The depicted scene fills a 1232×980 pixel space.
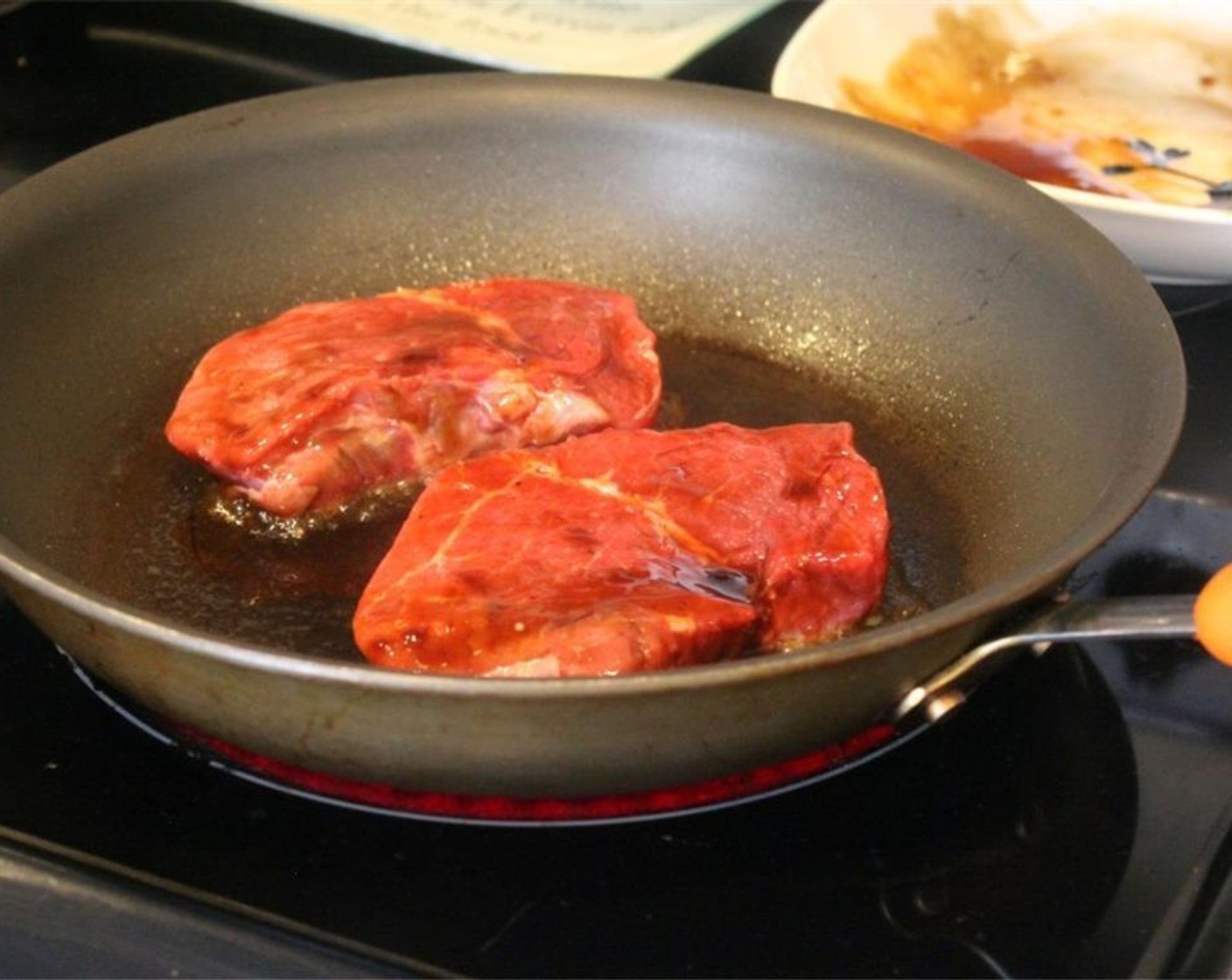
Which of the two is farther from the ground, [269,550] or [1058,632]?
[1058,632]

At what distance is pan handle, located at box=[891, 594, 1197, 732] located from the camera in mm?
1000

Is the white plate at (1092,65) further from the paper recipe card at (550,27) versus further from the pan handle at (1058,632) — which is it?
the pan handle at (1058,632)

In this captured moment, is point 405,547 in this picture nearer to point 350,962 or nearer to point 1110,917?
point 350,962

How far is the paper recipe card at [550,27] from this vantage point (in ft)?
6.97

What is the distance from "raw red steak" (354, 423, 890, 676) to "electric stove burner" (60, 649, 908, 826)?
0.10 meters

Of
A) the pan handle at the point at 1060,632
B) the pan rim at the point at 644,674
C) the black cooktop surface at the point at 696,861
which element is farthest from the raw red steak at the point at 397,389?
the pan handle at the point at 1060,632

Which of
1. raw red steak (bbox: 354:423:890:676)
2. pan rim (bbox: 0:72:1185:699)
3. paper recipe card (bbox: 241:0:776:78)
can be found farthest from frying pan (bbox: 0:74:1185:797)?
paper recipe card (bbox: 241:0:776:78)

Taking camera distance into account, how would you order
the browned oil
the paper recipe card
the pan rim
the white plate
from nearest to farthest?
the pan rim → the browned oil → the white plate → the paper recipe card

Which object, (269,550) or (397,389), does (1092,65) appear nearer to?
(397,389)

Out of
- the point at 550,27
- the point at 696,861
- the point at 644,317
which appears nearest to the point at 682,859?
the point at 696,861

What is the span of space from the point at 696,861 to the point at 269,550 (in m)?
0.52

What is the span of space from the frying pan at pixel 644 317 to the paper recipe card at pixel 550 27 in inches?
16.7

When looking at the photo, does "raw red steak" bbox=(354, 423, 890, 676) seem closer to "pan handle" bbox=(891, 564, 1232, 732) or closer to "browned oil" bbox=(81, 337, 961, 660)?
"browned oil" bbox=(81, 337, 961, 660)

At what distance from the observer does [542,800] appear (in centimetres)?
104
